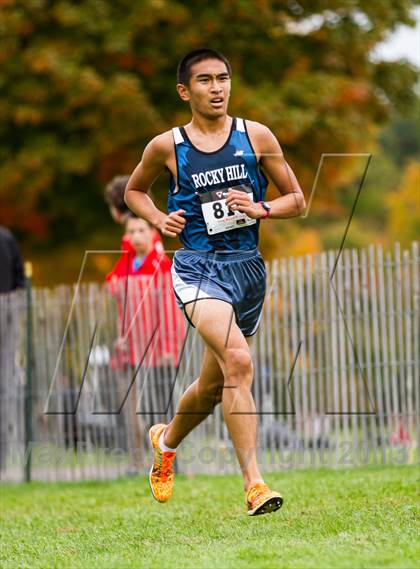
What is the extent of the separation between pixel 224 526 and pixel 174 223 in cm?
156

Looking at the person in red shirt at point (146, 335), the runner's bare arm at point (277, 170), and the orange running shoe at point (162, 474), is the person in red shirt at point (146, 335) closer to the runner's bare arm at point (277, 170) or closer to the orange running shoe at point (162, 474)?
the orange running shoe at point (162, 474)

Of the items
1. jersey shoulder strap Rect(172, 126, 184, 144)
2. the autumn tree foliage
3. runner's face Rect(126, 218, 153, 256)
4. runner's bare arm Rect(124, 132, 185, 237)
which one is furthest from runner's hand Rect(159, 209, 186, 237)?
the autumn tree foliage

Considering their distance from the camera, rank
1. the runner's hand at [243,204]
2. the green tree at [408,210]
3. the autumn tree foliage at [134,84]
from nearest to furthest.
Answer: the runner's hand at [243,204] → the autumn tree foliage at [134,84] → the green tree at [408,210]

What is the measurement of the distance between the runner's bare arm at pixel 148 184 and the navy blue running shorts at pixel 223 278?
0.18 metres

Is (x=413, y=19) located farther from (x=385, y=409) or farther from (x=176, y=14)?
(x=385, y=409)

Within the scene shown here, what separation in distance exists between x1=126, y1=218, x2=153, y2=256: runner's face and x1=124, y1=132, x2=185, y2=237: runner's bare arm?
3.00 metres

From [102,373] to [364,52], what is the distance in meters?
12.2

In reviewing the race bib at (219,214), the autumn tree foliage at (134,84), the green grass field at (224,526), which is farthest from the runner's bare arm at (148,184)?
the autumn tree foliage at (134,84)

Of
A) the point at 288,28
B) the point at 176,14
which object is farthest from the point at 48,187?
the point at 288,28

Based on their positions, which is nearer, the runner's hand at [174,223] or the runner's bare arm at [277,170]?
the runner's hand at [174,223]

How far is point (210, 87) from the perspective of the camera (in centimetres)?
612

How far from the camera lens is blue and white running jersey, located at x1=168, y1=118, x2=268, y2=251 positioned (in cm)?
607

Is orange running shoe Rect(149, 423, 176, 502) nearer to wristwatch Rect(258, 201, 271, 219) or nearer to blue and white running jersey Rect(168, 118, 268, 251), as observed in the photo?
blue and white running jersey Rect(168, 118, 268, 251)

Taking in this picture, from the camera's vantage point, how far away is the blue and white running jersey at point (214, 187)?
239 inches
